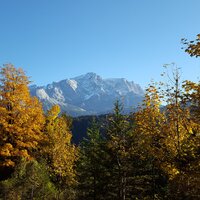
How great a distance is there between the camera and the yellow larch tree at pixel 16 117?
39719mm

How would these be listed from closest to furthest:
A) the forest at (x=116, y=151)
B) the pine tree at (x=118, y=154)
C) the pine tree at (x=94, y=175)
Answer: the forest at (x=116, y=151), the pine tree at (x=118, y=154), the pine tree at (x=94, y=175)

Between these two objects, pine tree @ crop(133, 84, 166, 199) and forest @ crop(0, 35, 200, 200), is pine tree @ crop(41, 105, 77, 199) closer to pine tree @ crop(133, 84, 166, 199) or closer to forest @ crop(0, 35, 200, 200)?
forest @ crop(0, 35, 200, 200)

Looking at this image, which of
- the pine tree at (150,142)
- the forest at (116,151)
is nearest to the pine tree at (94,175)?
the forest at (116,151)

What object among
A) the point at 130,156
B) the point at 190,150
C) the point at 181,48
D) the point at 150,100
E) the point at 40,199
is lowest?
the point at 40,199

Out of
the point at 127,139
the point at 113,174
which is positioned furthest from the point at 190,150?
the point at 113,174

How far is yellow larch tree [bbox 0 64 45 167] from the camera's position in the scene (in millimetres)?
39719

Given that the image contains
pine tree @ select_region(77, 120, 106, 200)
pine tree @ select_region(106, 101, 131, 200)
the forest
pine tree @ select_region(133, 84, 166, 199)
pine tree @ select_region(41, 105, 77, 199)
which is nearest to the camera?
the forest

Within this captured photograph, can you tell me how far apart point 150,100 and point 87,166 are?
15.4m

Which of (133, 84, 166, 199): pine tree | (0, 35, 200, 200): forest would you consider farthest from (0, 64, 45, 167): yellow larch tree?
(133, 84, 166, 199): pine tree

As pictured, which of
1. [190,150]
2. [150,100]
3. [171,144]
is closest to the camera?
[190,150]

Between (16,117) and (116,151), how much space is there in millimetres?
15176

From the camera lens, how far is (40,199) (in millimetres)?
30031

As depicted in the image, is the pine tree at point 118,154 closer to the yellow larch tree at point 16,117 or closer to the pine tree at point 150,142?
the pine tree at point 150,142

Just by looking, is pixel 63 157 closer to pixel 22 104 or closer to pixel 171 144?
pixel 22 104
